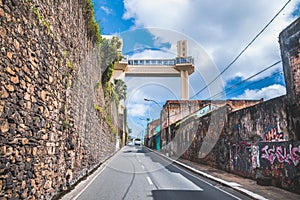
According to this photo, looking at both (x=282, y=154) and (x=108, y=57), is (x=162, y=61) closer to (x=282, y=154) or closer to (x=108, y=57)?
(x=108, y=57)

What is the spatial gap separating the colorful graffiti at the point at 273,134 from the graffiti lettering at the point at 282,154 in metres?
0.40

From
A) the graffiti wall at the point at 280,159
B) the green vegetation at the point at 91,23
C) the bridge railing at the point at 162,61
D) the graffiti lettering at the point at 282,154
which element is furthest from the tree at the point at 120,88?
the graffiti lettering at the point at 282,154

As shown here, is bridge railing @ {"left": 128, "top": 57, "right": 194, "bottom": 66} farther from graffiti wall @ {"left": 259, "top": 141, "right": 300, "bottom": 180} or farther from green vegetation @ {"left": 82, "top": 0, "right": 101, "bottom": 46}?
graffiti wall @ {"left": 259, "top": 141, "right": 300, "bottom": 180}

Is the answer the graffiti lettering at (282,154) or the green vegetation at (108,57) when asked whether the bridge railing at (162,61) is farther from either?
the graffiti lettering at (282,154)

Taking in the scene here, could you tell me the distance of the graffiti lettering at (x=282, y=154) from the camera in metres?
8.23

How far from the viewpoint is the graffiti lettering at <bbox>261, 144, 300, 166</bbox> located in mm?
8234

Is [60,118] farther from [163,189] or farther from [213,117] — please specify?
[213,117]

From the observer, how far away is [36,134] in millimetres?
6109

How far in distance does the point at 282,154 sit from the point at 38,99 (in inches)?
310

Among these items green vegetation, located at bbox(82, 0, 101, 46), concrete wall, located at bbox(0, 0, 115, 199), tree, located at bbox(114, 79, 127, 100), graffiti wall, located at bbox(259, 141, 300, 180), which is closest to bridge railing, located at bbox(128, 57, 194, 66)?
tree, located at bbox(114, 79, 127, 100)

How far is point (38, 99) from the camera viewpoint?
6281mm

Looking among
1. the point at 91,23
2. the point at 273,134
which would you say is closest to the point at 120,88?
the point at 91,23

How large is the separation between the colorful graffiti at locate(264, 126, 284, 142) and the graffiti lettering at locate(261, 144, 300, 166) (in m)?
0.40

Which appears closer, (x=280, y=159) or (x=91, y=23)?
(x=280, y=159)
